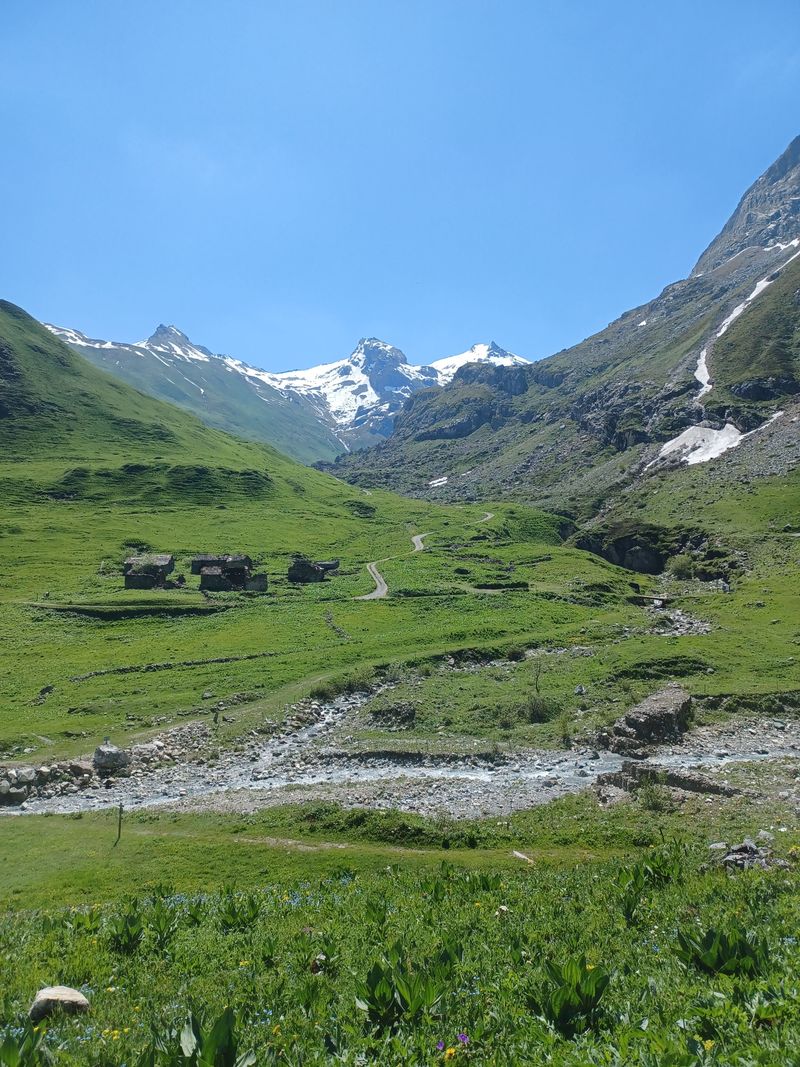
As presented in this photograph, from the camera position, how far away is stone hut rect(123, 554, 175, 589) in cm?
10219

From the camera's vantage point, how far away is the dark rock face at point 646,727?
38.5 metres

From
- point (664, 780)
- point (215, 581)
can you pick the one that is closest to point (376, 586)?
point (215, 581)

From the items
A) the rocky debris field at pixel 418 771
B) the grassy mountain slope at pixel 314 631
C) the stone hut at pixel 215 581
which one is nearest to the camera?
the rocky debris field at pixel 418 771

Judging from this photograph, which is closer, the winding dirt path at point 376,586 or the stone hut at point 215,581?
the winding dirt path at point 376,586

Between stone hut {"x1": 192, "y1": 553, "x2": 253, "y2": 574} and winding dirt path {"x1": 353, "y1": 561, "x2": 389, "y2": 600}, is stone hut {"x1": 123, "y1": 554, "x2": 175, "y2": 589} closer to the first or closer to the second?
stone hut {"x1": 192, "y1": 553, "x2": 253, "y2": 574}

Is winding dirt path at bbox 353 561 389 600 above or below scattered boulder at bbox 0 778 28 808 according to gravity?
above

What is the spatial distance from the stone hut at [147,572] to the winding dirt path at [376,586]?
36539 millimetres

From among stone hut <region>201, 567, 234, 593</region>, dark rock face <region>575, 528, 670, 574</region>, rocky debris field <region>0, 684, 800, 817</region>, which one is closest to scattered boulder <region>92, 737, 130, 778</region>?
rocky debris field <region>0, 684, 800, 817</region>

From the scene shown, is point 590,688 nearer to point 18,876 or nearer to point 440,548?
point 18,876

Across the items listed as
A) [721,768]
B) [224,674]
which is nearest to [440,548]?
[224,674]

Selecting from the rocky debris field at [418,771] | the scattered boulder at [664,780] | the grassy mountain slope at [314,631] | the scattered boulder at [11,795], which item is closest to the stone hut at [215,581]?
the grassy mountain slope at [314,631]

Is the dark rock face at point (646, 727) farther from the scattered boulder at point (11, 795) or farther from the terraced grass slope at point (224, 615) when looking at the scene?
the scattered boulder at point (11, 795)

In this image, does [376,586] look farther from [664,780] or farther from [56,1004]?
[56,1004]

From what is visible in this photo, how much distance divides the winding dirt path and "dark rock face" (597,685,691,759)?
181 ft
